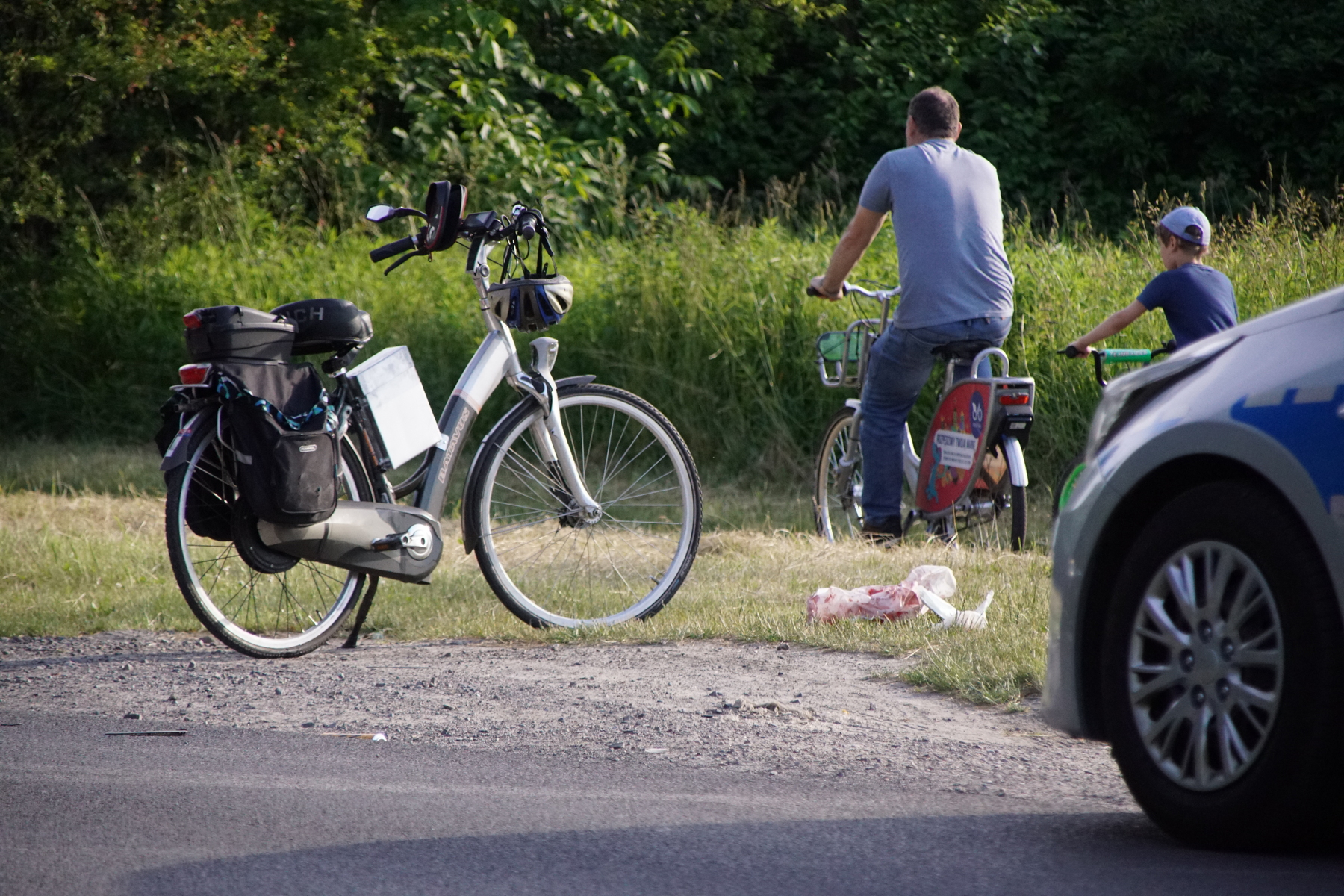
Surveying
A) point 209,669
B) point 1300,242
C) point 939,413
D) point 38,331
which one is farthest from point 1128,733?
point 38,331

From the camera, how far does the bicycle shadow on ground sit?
124 inches

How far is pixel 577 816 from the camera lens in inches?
146

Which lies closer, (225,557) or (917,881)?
(917,881)

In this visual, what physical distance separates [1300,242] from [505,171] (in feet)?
27.0

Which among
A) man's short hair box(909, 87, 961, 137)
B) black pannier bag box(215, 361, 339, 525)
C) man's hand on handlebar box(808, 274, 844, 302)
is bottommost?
black pannier bag box(215, 361, 339, 525)

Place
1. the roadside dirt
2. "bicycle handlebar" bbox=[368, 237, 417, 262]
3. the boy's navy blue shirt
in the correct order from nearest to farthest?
the roadside dirt → "bicycle handlebar" bbox=[368, 237, 417, 262] → the boy's navy blue shirt

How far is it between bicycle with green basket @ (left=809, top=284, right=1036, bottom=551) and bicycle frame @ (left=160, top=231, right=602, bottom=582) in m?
2.07

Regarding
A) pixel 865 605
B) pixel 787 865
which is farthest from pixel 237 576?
pixel 787 865

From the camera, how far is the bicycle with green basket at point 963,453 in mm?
7406

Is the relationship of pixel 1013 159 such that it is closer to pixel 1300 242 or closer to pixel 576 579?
pixel 1300 242

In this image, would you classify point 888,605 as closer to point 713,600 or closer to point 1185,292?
point 713,600

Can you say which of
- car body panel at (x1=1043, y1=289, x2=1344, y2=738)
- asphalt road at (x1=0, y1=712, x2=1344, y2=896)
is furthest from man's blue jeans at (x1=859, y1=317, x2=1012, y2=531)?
car body panel at (x1=1043, y1=289, x2=1344, y2=738)

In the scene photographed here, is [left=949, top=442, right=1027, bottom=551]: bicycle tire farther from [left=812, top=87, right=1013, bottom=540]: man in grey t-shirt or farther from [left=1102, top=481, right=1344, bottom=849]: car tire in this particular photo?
[left=1102, top=481, right=1344, bottom=849]: car tire

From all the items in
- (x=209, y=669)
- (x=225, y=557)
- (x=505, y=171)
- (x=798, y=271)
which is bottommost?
(x=209, y=669)
